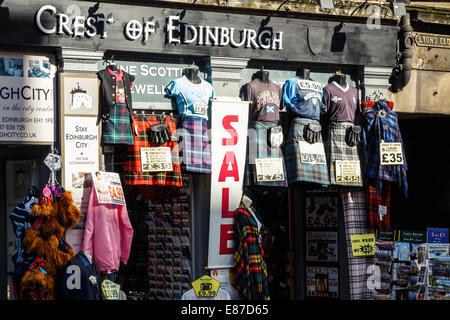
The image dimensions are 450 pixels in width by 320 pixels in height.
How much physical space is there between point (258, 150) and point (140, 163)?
152 cm

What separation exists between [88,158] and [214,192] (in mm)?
1598

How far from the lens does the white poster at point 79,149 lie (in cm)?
1024

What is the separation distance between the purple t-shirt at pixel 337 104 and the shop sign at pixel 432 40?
1521 mm

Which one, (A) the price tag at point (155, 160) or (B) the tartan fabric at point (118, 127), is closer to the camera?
(B) the tartan fabric at point (118, 127)

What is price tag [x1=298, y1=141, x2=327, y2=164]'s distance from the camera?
11.1 metres

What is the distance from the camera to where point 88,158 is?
33.9ft

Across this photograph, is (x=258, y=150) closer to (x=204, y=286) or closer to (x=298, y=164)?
(x=298, y=164)

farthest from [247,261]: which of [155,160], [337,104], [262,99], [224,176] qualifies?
[337,104]

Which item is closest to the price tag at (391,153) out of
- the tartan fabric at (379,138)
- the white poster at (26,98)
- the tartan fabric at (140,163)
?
the tartan fabric at (379,138)

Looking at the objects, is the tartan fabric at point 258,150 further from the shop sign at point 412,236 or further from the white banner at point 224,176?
the shop sign at point 412,236

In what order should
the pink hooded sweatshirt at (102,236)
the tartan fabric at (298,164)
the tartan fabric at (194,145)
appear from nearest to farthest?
the pink hooded sweatshirt at (102,236)
the tartan fabric at (194,145)
the tartan fabric at (298,164)

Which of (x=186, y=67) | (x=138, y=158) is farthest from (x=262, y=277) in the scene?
(x=186, y=67)

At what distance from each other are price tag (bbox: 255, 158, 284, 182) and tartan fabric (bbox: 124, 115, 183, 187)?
100 cm

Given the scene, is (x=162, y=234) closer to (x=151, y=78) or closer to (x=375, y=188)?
(x=151, y=78)
